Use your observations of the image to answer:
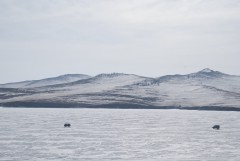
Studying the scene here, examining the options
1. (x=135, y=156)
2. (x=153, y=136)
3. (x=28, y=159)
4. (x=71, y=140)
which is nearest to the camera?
(x=28, y=159)

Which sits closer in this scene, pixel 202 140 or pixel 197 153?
pixel 197 153

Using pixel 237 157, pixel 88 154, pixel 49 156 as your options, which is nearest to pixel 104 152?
pixel 88 154

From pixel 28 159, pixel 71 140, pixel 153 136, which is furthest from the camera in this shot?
pixel 153 136

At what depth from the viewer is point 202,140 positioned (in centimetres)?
7094

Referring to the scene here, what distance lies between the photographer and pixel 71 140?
227 ft

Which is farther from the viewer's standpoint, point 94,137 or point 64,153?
point 94,137

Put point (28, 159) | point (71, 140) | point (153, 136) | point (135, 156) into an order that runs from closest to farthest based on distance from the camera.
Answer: point (28, 159), point (135, 156), point (71, 140), point (153, 136)

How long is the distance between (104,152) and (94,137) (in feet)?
53.4

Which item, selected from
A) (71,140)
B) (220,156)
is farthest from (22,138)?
(220,156)

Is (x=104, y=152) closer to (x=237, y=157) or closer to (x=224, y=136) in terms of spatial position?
(x=237, y=157)

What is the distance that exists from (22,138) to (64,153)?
16.2m

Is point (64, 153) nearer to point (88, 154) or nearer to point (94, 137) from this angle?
point (88, 154)

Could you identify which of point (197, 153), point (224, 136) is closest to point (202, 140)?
point (224, 136)

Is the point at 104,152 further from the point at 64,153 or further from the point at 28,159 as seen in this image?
the point at 28,159
